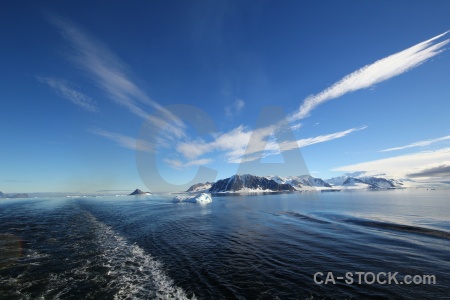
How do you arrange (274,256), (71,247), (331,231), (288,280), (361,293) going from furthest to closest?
1. (331,231)
2. (71,247)
3. (274,256)
4. (288,280)
5. (361,293)

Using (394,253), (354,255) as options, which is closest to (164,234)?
(354,255)

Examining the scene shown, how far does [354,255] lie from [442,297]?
8328mm

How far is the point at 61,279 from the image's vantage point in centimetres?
1580

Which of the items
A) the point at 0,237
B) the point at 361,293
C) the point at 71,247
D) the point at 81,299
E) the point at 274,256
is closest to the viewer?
the point at 81,299

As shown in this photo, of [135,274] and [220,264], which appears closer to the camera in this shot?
[135,274]

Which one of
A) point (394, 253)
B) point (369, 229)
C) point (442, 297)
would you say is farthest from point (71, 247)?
point (369, 229)

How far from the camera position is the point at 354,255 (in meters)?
21.4

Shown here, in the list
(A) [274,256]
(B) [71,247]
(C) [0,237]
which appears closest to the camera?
(A) [274,256]

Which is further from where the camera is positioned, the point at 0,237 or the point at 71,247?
the point at 0,237

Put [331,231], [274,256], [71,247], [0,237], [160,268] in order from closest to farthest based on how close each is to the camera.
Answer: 1. [160,268]
2. [274,256]
3. [71,247]
4. [0,237]
5. [331,231]

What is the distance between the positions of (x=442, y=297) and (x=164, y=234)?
32.1 metres

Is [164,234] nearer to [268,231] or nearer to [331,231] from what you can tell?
[268,231]

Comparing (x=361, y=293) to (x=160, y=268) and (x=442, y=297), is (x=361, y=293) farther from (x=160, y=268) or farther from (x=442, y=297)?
(x=160, y=268)

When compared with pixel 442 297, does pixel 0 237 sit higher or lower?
higher
